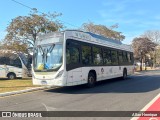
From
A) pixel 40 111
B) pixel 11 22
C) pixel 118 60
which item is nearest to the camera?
pixel 40 111

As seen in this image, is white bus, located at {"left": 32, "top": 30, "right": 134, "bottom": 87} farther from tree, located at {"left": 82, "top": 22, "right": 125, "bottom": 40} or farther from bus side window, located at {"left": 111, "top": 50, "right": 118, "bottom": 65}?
tree, located at {"left": 82, "top": 22, "right": 125, "bottom": 40}

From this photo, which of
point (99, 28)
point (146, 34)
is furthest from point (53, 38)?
point (146, 34)

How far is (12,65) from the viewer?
24.2 m

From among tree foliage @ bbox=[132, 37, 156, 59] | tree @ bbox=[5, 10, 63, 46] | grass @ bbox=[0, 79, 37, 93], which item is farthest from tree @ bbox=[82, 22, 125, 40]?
grass @ bbox=[0, 79, 37, 93]

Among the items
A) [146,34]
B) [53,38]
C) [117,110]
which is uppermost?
[146,34]

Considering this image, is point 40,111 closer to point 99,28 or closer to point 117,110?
point 117,110

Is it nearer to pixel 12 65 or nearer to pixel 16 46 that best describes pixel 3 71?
pixel 12 65

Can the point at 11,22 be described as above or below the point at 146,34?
below

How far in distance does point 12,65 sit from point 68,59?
1252 centimetres

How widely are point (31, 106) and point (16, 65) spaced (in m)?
15.7

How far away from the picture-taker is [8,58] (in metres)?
23.9

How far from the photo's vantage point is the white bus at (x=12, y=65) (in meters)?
23.8

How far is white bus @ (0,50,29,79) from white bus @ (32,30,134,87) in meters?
10.1

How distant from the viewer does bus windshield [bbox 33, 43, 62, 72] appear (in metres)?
13.2
